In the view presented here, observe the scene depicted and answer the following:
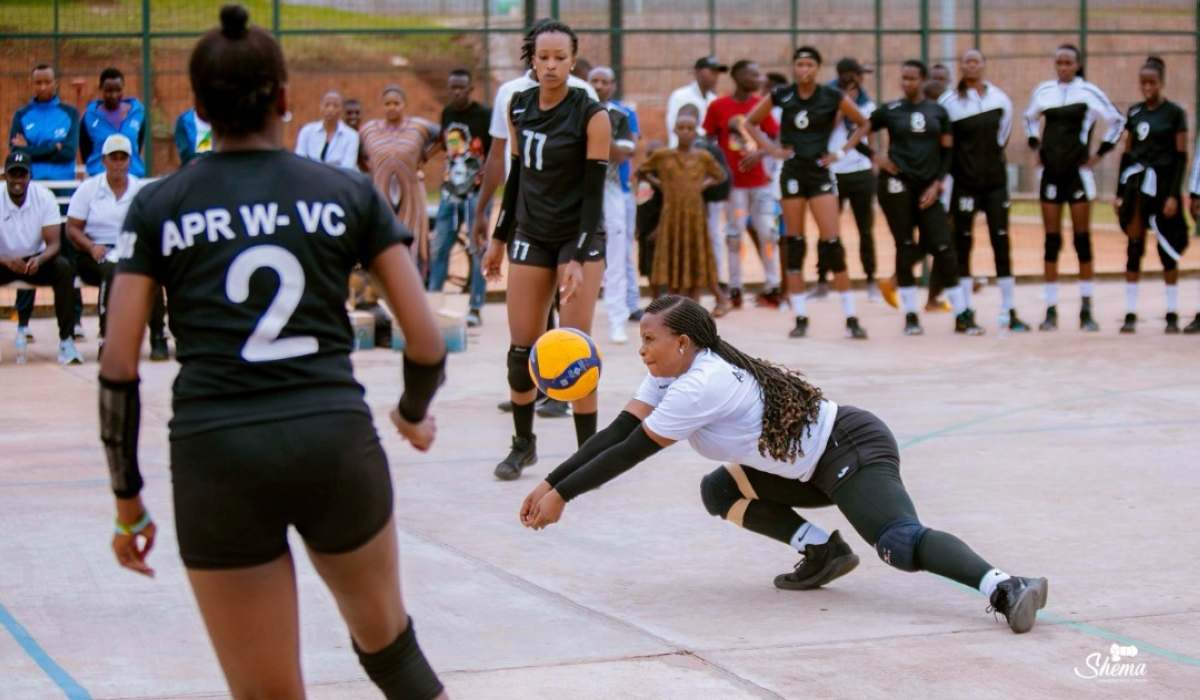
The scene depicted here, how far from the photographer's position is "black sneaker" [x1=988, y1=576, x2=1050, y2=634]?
181 inches

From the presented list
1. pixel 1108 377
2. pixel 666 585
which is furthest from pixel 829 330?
pixel 666 585

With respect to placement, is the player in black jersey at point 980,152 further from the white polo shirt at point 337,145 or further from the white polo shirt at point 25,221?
the white polo shirt at point 25,221

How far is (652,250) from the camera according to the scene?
13359 millimetres

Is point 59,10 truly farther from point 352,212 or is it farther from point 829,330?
point 352,212

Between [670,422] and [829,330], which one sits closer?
[670,422]

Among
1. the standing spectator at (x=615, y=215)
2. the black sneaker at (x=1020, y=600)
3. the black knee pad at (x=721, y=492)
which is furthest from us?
the standing spectator at (x=615, y=215)

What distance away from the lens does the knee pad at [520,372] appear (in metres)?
7.20

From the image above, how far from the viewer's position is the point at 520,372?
7227 millimetres

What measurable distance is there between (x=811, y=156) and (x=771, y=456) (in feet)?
22.9

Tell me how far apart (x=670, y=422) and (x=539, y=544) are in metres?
1.26

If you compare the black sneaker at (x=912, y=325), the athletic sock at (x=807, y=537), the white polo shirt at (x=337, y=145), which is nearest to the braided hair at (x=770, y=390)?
the athletic sock at (x=807, y=537)

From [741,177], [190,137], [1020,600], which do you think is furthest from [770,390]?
[190,137]

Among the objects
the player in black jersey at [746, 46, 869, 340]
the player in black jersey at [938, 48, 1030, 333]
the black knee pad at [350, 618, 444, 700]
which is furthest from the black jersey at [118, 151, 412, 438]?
the player in black jersey at [938, 48, 1030, 333]

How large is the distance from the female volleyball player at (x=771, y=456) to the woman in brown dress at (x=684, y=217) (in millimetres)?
7481
